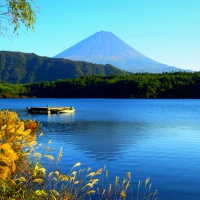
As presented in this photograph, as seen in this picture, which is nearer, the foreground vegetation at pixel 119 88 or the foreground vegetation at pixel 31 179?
the foreground vegetation at pixel 31 179

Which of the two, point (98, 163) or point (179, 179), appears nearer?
point (179, 179)

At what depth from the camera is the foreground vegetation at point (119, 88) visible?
135 metres

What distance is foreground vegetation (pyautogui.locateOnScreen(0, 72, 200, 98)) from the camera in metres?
135

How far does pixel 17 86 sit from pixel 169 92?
74.9 meters

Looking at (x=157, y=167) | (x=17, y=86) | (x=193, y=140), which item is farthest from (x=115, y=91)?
(x=157, y=167)

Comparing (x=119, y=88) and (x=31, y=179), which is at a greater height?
(x=119, y=88)

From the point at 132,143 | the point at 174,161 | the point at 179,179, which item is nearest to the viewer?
the point at 179,179

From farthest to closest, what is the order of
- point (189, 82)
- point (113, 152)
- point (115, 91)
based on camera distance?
point (115, 91), point (189, 82), point (113, 152)

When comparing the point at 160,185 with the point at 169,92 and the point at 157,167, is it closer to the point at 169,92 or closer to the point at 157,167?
the point at 157,167

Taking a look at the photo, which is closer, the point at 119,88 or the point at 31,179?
the point at 31,179

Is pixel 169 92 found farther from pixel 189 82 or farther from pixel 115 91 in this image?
pixel 115 91

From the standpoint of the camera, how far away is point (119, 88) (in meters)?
145

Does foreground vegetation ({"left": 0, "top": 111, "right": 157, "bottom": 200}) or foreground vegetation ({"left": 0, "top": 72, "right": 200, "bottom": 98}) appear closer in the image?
foreground vegetation ({"left": 0, "top": 111, "right": 157, "bottom": 200})

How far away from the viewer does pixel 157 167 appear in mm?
14617
